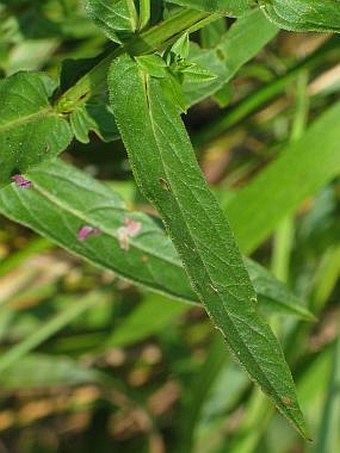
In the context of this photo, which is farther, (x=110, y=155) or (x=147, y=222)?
(x=110, y=155)

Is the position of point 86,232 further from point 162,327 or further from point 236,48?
point 162,327

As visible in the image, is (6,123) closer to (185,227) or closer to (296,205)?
(185,227)

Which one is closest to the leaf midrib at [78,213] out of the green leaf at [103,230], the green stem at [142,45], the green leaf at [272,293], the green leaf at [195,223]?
the green leaf at [103,230]

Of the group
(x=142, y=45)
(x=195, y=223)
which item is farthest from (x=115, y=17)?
(x=195, y=223)

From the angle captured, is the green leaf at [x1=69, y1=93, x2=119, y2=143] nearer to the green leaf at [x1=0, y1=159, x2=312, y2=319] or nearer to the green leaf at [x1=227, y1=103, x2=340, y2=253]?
the green leaf at [x1=0, y1=159, x2=312, y2=319]

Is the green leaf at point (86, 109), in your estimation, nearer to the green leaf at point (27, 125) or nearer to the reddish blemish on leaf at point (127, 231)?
the green leaf at point (27, 125)

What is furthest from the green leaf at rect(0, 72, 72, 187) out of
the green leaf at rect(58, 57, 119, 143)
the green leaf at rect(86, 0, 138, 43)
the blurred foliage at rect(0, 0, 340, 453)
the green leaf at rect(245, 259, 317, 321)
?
the blurred foliage at rect(0, 0, 340, 453)

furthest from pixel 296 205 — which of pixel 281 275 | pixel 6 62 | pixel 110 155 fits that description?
pixel 6 62
